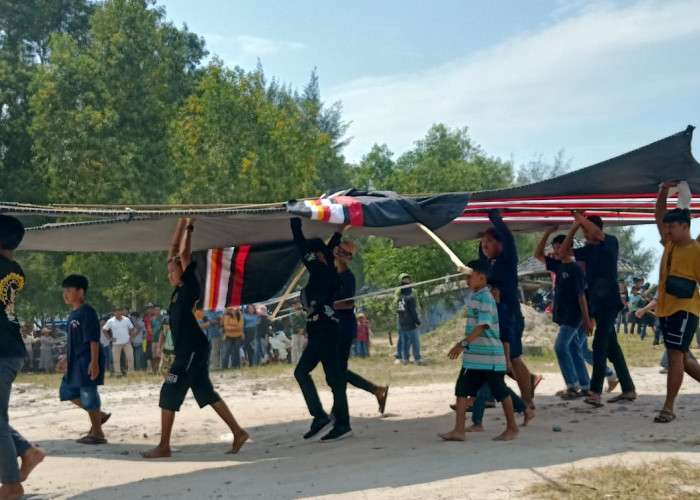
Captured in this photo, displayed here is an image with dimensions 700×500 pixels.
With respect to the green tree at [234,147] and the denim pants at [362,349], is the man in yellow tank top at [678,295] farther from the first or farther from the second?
the green tree at [234,147]

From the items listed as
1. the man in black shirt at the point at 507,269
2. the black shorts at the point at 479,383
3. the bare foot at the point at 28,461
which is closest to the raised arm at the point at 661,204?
the man in black shirt at the point at 507,269

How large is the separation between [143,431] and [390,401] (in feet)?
10.5

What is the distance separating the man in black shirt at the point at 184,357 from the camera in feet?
23.1

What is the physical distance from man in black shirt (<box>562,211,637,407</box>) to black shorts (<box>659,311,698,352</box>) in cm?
114

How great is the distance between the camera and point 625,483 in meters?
5.13

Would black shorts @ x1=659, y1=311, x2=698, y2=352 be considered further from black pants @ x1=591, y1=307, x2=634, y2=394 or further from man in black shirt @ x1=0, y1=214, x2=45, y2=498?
man in black shirt @ x1=0, y1=214, x2=45, y2=498

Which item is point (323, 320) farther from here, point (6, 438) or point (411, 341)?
point (411, 341)

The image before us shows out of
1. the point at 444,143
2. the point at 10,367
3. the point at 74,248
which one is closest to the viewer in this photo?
the point at 10,367

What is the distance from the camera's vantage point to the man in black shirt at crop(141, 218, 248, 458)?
705 centimetres

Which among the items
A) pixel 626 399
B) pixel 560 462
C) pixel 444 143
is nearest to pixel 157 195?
pixel 626 399

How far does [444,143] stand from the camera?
5881cm

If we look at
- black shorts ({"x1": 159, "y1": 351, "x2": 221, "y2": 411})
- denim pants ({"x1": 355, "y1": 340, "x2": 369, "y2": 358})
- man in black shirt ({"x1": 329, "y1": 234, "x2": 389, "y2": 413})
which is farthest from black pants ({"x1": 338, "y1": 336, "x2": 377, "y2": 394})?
denim pants ({"x1": 355, "y1": 340, "x2": 369, "y2": 358})

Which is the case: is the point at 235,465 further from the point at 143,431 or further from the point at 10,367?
the point at 143,431

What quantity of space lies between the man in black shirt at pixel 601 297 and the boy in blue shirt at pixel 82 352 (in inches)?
197
